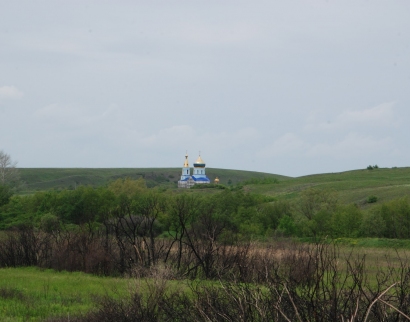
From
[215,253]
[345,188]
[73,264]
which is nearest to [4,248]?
[73,264]

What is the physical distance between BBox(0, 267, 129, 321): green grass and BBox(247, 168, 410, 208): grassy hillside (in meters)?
55.2

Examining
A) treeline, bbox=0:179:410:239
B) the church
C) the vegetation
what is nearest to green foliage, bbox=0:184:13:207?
treeline, bbox=0:179:410:239

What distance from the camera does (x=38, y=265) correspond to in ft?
90.6

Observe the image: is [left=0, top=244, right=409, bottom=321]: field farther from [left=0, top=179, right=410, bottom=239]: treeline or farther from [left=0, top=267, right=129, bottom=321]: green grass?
[left=0, top=179, right=410, bottom=239]: treeline

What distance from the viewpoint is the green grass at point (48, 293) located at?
15352mm

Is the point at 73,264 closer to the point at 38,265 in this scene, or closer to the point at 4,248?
the point at 38,265

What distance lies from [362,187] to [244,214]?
4508 centimetres

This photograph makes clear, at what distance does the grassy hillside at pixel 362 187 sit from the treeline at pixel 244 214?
1746 centimetres

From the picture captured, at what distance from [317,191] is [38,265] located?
39.7 meters

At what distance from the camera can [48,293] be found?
60.4 ft

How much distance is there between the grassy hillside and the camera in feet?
267

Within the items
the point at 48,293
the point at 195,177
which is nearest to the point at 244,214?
the point at 48,293

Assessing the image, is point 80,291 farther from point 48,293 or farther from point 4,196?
point 4,196

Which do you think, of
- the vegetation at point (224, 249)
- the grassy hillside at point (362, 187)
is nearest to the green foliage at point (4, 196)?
the vegetation at point (224, 249)
